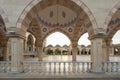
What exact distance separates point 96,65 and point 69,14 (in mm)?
7968

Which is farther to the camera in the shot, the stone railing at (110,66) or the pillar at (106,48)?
the pillar at (106,48)

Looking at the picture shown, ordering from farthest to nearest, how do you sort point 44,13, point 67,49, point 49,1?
point 67,49 → point 44,13 → point 49,1

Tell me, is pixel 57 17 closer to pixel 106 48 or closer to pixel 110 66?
pixel 106 48

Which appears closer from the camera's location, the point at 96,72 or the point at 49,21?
the point at 96,72

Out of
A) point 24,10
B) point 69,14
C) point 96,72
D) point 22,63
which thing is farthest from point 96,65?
point 69,14

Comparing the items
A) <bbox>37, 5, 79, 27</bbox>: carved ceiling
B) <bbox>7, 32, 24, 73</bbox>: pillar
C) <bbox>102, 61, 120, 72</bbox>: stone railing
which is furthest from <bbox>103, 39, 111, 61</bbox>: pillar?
<bbox>7, 32, 24, 73</bbox>: pillar

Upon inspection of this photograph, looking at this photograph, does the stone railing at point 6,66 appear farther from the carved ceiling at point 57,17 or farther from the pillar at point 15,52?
the carved ceiling at point 57,17

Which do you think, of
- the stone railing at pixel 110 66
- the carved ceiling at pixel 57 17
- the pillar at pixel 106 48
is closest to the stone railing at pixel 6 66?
the stone railing at pixel 110 66

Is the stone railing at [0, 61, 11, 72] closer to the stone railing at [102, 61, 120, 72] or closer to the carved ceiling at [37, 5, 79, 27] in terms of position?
the stone railing at [102, 61, 120, 72]

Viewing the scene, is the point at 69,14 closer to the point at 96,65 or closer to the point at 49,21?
the point at 49,21

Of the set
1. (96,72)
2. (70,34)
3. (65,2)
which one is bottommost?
(96,72)

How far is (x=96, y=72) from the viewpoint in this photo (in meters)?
7.28

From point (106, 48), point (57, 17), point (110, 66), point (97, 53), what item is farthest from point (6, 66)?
point (106, 48)

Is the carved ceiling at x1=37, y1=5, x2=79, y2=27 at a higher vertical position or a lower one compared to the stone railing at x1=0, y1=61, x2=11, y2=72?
higher
